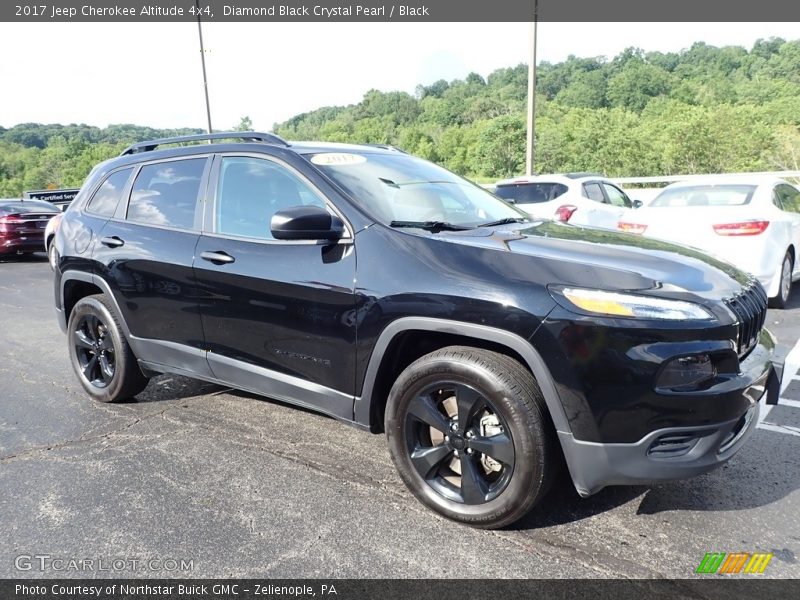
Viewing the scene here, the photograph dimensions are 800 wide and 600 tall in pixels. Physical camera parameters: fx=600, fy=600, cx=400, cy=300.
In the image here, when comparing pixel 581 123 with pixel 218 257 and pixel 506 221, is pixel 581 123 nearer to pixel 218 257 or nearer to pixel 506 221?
pixel 506 221

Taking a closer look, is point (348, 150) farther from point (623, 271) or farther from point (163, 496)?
point (163, 496)

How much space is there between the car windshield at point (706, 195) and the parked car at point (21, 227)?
12.7 meters

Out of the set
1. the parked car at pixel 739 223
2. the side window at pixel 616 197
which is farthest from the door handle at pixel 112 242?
the side window at pixel 616 197

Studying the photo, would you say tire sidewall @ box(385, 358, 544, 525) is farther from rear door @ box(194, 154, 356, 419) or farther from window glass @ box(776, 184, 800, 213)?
window glass @ box(776, 184, 800, 213)

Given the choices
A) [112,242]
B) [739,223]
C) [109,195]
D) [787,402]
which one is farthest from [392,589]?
[739,223]

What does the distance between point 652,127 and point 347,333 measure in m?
49.0

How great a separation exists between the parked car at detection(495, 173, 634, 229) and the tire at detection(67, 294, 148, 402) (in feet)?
22.5

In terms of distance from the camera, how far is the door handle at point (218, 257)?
3.29 m

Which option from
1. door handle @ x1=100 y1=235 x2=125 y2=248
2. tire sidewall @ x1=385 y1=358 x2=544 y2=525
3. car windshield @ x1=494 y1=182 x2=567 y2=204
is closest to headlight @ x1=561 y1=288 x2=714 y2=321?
tire sidewall @ x1=385 y1=358 x2=544 y2=525

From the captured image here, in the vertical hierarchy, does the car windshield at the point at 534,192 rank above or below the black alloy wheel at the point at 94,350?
above

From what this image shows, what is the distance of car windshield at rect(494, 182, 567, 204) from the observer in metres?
9.88

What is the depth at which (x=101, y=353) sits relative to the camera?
4289 millimetres

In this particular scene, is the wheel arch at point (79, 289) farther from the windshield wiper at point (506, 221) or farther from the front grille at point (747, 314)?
the front grille at point (747, 314)

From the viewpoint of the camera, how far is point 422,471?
2734mm
